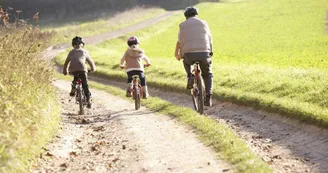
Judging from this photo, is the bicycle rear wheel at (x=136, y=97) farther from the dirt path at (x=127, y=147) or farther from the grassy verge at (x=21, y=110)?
the grassy verge at (x=21, y=110)

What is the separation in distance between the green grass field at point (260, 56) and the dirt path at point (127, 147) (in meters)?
2.96

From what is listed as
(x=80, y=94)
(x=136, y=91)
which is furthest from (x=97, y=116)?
(x=136, y=91)

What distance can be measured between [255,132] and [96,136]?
3809mm

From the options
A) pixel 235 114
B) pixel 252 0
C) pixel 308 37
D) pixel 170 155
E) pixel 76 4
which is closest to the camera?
pixel 170 155

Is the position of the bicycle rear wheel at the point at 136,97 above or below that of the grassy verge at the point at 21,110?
below

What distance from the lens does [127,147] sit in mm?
9672

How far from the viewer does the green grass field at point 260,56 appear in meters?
12.8

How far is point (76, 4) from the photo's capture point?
94.8 m

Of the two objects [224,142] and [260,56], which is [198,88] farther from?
[260,56]

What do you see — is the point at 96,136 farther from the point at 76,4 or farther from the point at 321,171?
the point at 76,4

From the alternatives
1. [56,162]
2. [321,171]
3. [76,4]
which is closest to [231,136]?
[321,171]

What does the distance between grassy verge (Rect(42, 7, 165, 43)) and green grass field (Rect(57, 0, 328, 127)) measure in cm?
716

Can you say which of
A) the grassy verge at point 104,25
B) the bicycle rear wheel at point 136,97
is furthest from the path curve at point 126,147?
the grassy verge at point 104,25

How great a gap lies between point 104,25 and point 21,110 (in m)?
63.1
